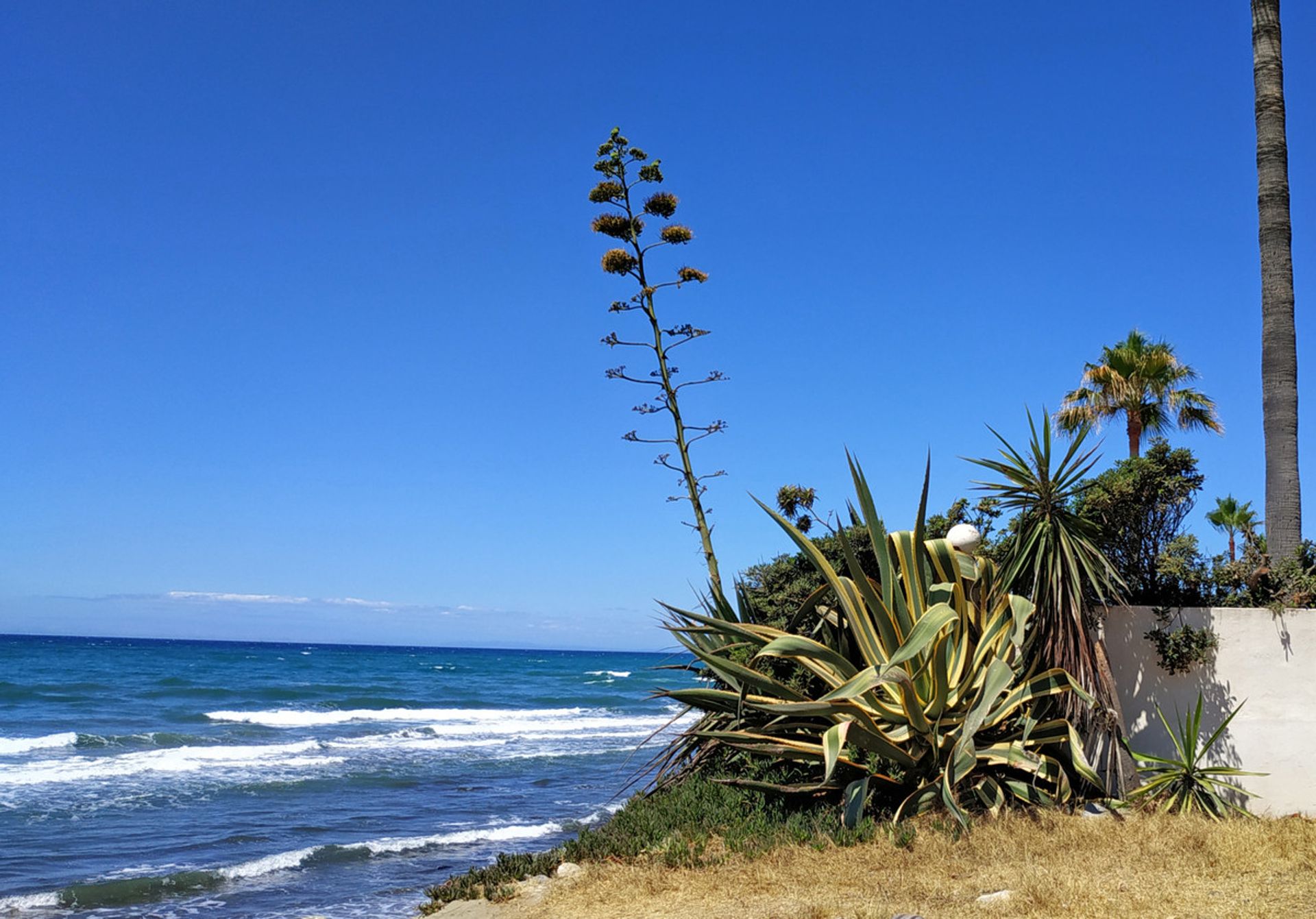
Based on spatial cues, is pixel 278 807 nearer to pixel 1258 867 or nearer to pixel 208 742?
pixel 208 742

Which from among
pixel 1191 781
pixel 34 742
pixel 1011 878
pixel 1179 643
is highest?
pixel 1179 643

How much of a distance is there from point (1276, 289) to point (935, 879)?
25.3ft

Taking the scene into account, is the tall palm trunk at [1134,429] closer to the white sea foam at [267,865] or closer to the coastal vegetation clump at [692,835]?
the coastal vegetation clump at [692,835]

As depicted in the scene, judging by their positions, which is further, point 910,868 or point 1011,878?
point 910,868

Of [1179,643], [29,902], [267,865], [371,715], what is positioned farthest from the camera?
[371,715]

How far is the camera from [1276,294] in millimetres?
11000

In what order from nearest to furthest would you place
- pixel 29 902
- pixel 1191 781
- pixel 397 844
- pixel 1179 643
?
pixel 1191 781, pixel 1179 643, pixel 29 902, pixel 397 844

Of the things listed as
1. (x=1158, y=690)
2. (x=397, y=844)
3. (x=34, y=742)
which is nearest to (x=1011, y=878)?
(x=1158, y=690)

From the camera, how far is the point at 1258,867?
6785 mm

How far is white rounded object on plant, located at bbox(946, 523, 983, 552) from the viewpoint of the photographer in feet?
31.9

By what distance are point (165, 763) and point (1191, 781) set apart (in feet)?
68.7

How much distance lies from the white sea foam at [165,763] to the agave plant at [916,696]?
15.8m

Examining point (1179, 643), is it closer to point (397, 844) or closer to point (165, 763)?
point (397, 844)

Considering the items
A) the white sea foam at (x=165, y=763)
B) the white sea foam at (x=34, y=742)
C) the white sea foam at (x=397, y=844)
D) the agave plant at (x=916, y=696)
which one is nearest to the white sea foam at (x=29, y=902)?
the white sea foam at (x=397, y=844)
